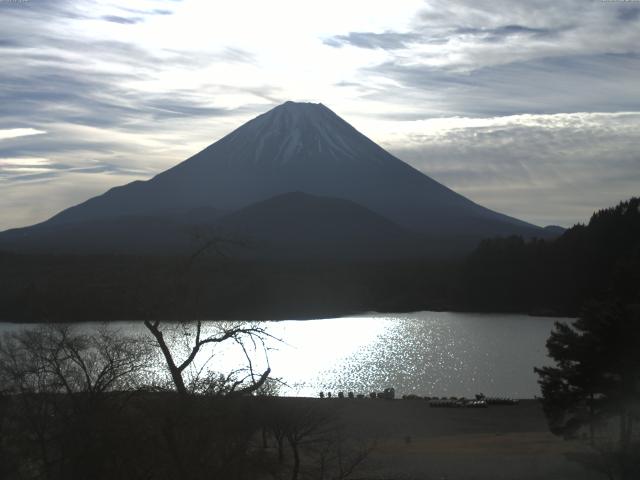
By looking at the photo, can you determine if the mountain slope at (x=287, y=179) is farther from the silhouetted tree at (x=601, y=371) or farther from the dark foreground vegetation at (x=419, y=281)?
the silhouetted tree at (x=601, y=371)

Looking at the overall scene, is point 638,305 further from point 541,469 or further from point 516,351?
point 516,351

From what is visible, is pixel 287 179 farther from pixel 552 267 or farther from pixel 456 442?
pixel 456 442

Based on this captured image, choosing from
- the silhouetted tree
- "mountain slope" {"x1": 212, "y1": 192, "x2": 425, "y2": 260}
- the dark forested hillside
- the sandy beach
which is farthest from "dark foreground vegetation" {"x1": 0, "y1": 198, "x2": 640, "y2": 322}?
the silhouetted tree

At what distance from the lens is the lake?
27344 millimetres

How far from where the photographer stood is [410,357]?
115 feet

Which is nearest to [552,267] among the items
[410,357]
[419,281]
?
[419,281]

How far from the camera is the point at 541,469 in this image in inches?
549

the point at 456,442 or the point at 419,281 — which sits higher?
the point at 419,281

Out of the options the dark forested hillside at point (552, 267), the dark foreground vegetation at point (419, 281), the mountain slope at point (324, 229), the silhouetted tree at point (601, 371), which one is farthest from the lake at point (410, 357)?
the mountain slope at point (324, 229)

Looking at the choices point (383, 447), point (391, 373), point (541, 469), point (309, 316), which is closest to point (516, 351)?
point (391, 373)

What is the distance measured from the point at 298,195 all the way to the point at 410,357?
9148 centimetres

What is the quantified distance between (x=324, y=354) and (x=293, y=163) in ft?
356

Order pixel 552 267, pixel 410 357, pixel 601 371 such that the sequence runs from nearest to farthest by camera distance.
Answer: pixel 601 371
pixel 410 357
pixel 552 267

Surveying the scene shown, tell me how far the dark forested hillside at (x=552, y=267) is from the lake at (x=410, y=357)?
1129 centimetres
